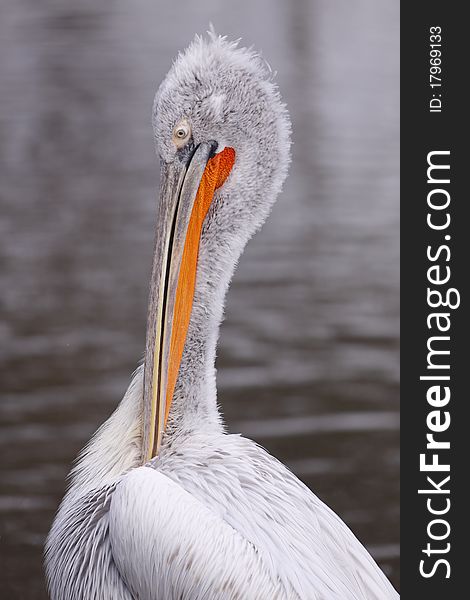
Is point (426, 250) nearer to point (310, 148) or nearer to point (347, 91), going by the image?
point (310, 148)

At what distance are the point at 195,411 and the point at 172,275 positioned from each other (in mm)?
347

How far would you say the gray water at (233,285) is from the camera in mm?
4879

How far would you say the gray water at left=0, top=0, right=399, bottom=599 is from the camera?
4.88 metres

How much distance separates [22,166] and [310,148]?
2183mm

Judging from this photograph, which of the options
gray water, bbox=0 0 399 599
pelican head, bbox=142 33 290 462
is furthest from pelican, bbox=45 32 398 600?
gray water, bbox=0 0 399 599

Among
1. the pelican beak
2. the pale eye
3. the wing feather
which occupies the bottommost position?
the wing feather

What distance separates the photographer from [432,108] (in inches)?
138

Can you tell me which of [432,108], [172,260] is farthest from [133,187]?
[172,260]

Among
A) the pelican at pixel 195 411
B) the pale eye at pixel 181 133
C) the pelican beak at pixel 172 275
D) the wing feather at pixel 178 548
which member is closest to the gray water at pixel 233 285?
the pelican at pixel 195 411

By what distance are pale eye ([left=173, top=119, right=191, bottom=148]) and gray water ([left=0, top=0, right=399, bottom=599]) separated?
200cm

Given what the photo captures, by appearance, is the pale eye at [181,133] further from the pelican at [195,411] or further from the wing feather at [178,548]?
the wing feather at [178,548]

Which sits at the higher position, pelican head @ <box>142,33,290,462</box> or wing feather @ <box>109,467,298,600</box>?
pelican head @ <box>142,33,290,462</box>

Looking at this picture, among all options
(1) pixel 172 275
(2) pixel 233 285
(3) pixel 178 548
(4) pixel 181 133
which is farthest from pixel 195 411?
(2) pixel 233 285

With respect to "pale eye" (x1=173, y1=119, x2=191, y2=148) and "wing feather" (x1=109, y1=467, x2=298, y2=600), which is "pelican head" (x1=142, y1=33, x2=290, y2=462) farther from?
"wing feather" (x1=109, y1=467, x2=298, y2=600)
